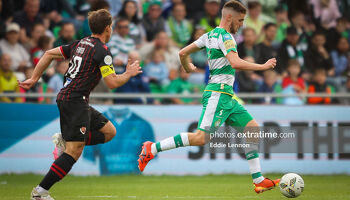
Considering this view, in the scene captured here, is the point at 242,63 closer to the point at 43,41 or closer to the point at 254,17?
the point at 43,41

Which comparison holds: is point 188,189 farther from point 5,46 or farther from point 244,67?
point 5,46

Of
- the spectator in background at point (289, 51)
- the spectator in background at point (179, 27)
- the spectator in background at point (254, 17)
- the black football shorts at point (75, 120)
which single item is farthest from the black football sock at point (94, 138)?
the spectator in background at point (254, 17)

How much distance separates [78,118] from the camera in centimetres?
765

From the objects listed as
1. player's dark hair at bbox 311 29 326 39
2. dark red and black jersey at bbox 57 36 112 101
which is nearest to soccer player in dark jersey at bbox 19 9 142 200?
dark red and black jersey at bbox 57 36 112 101

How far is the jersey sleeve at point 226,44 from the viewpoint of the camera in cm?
804

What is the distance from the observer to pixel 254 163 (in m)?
8.45

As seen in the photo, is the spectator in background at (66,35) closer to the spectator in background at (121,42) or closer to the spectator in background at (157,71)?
the spectator in background at (121,42)

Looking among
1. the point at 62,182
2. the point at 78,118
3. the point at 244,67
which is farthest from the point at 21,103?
the point at 244,67

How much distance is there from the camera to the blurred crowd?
13672 mm

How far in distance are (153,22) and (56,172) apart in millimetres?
8467

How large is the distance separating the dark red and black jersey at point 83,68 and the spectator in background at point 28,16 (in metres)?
7.17

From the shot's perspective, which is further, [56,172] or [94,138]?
[94,138]

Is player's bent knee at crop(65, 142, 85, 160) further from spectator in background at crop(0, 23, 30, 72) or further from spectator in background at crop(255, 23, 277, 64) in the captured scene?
spectator in background at crop(255, 23, 277, 64)

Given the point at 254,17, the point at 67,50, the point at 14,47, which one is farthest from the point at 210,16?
the point at 67,50
